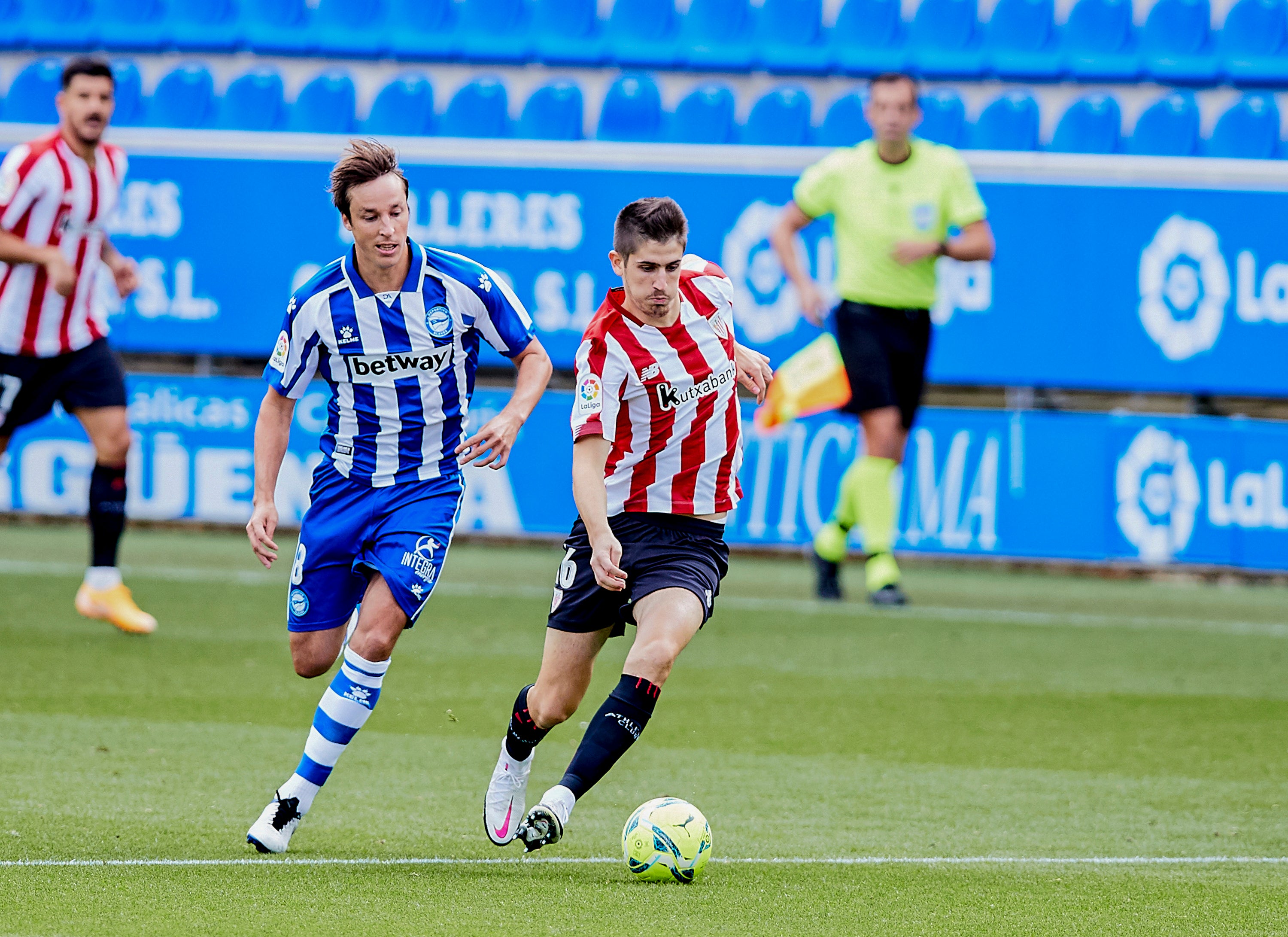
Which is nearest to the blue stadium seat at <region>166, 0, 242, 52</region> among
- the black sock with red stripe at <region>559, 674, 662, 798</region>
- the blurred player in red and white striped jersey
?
the blurred player in red and white striped jersey

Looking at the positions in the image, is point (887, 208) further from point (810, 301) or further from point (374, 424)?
→ point (374, 424)

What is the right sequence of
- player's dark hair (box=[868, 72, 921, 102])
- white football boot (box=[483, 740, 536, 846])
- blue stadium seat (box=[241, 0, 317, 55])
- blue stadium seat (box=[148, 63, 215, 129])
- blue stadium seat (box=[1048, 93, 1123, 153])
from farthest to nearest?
blue stadium seat (box=[241, 0, 317, 55])
blue stadium seat (box=[148, 63, 215, 129])
blue stadium seat (box=[1048, 93, 1123, 153])
player's dark hair (box=[868, 72, 921, 102])
white football boot (box=[483, 740, 536, 846])

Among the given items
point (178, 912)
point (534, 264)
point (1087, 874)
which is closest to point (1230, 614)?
point (534, 264)

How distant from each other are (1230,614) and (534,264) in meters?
4.65

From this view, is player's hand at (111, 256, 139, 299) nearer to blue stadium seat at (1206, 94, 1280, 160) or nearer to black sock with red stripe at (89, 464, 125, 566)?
black sock with red stripe at (89, 464, 125, 566)

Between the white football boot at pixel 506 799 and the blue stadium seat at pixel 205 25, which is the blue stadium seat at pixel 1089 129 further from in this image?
the white football boot at pixel 506 799

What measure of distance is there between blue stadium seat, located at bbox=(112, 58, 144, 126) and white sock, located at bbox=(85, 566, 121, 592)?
19.9 ft

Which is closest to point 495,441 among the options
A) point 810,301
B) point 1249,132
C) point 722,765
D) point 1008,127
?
point 722,765

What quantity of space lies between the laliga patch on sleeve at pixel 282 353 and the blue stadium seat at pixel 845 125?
7955 mm

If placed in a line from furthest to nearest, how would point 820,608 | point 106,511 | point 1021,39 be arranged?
1. point 1021,39
2. point 820,608
3. point 106,511

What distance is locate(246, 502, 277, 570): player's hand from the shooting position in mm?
4734

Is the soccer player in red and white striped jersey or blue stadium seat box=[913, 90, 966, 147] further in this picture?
blue stadium seat box=[913, 90, 966, 147]

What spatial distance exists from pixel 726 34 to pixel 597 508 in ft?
31.9

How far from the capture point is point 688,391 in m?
4.86
